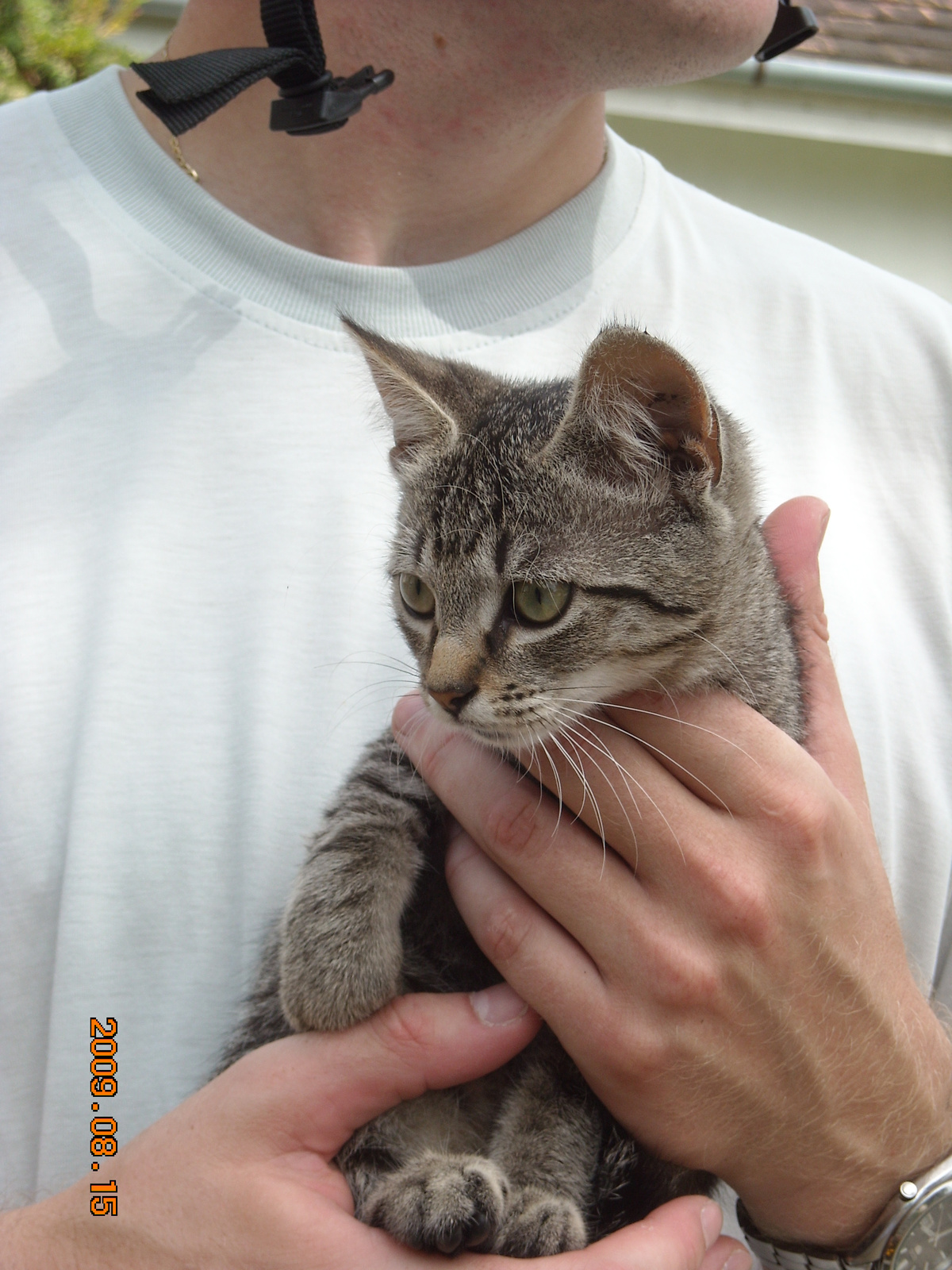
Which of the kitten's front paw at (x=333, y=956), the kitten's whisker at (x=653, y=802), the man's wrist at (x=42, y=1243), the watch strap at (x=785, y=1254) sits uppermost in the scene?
the kitten's whisker at (x=653, y=802)

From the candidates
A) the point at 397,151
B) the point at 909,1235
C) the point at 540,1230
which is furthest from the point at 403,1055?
the point at 397,151

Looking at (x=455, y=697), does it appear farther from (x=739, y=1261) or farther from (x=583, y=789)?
(x=739, y=1261)

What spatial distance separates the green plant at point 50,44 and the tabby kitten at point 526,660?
505cm

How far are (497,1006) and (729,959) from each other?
36cm

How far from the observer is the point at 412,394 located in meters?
1.50

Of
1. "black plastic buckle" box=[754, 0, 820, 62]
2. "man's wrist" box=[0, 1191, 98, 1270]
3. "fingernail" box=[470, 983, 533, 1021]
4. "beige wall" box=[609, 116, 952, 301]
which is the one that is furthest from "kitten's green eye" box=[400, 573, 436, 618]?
"beige wall" box=[609, 116, 952, 301]

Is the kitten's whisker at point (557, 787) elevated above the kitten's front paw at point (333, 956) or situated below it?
above

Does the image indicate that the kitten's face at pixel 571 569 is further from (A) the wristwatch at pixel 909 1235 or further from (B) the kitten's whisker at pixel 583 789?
(A) the wristwatch at pixel 909 1235

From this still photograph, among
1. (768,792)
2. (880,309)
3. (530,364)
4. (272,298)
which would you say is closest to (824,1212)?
(768,792)

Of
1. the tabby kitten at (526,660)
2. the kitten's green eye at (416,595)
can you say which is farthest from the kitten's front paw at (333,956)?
the kitten's green eye at (416,595)

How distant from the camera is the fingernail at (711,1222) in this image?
128 cm

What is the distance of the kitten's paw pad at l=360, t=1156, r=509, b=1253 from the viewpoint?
4.01 feet

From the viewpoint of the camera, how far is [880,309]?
195 cm

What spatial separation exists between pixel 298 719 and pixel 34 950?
0.58 meters
